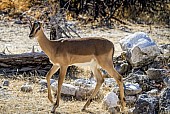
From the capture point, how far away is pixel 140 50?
927 centimetres

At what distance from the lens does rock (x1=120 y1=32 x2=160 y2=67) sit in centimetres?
928

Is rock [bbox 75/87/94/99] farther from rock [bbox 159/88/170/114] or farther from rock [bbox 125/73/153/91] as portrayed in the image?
rock [bbox 159/88/170/114]

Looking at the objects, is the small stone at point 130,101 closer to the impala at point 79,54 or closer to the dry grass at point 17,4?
the impala at point 79,54

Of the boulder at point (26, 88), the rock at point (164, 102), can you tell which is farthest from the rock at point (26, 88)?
the rock at point (164, 102)

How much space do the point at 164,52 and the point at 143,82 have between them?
5.90 feet

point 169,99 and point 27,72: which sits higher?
point 169,99

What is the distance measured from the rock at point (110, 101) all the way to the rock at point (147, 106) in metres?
0.73

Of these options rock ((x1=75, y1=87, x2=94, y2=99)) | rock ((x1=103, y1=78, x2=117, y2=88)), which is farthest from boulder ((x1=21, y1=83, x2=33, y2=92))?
rock ((x1=103, y1=78, x2=117, y2=88))

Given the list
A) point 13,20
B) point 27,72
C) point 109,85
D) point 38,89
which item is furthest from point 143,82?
point 13,20

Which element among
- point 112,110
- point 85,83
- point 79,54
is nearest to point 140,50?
point 85,83

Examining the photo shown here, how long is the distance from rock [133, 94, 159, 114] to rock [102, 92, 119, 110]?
0.73 m

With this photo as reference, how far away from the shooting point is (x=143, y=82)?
8.54 meters

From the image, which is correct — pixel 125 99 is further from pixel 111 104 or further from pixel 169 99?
pixel 169 99

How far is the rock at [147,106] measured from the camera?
664cm
